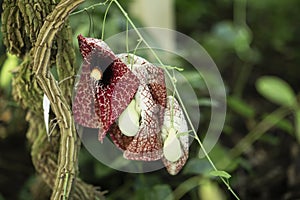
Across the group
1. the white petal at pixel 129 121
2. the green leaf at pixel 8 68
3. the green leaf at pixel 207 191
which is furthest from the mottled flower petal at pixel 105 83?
the green leaf at pixel 207 191

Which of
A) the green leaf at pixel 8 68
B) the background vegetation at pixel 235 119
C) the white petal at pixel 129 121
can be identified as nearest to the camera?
the white petal at pixel 129 121

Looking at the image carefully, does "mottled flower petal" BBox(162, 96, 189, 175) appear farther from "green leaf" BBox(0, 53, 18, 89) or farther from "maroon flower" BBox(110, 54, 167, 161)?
"green leaf" BBox(0, 53, 18, 89)

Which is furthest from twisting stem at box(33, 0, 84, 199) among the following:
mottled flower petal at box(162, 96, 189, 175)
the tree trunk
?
mottled flower petal at box(162, 96, 189, 175)

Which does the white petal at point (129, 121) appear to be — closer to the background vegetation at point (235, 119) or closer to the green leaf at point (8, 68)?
the background vegetation at point (235, 119)

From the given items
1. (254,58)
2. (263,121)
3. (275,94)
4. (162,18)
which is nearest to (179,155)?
(275,94)

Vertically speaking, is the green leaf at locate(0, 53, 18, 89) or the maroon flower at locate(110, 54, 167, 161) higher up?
the maroon flower at locate(110, 54, 167, 161)

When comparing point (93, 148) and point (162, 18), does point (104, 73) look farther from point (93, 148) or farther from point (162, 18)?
point (162, 18)

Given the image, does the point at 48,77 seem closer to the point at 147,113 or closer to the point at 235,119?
the point at 147,113
